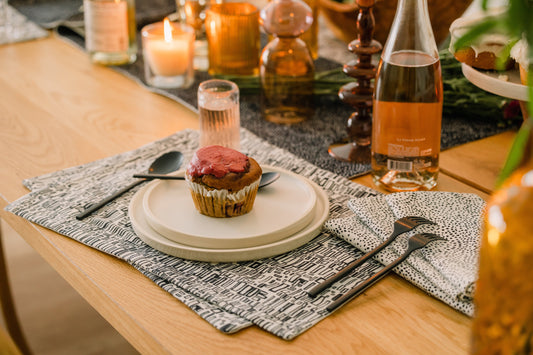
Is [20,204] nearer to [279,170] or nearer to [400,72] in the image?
[279,170]

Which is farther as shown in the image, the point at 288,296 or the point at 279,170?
the point at 279,170

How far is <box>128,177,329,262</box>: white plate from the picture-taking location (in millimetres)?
749

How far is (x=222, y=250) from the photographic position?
2.45ft

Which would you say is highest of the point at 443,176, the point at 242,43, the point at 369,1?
the point at 369,1

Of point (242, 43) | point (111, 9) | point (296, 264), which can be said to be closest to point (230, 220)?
point (296, 264)

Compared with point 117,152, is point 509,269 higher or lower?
higher

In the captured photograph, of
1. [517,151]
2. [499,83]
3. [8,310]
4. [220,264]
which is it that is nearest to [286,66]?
[499,83]

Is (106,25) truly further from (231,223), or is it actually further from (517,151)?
(517,151)

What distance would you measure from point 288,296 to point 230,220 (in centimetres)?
15

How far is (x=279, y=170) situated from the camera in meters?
0.93

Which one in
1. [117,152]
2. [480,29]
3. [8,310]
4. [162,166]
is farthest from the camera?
[8,310]

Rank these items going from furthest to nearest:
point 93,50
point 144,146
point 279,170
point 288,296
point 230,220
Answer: point 93,50 → point 144,146 → point 279,170 → point 230,220 → point 288,296

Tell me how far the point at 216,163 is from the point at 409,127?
0.98 ft

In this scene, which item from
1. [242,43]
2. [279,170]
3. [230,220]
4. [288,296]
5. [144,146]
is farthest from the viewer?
[242,43]
